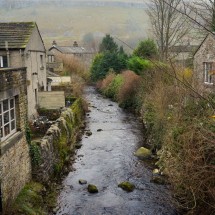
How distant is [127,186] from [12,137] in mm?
6156

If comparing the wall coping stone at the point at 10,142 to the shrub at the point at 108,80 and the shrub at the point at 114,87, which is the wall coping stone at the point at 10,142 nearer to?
the shrub at the point at 114,87

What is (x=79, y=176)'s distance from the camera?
16.5 m

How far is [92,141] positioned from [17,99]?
37.2ft

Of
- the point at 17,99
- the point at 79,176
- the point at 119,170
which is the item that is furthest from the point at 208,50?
the point at 17,99

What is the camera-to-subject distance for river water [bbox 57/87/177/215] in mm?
13023

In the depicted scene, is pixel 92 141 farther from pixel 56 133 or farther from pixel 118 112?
pixel 118 112

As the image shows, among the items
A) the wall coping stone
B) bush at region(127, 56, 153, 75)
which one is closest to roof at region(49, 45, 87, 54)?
bush at region(127, 56, 153, 75)

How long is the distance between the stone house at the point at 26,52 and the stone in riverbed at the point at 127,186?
1021cm

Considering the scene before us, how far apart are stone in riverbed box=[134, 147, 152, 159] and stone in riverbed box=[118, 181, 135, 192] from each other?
14.3ft

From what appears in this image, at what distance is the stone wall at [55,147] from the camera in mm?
14531

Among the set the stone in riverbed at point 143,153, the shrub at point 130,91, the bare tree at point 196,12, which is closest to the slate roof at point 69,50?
the shrub at point 130,91

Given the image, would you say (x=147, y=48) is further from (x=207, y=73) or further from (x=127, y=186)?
(x=127, y=186)

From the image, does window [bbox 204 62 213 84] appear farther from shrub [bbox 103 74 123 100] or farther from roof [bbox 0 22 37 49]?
shrub [bbox 103 74 123 100]

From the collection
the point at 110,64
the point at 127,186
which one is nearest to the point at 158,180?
the point at 127,186
